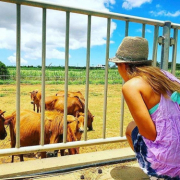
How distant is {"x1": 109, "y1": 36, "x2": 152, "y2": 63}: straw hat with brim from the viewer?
144cm

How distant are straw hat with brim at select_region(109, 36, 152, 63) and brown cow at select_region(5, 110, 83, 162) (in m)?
2.28

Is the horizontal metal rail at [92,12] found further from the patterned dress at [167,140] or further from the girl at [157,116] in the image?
the patterned dress at [167,140]

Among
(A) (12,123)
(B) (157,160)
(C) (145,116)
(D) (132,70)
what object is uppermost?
(D) (132,70)

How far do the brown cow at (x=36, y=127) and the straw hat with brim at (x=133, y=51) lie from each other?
7.50ft

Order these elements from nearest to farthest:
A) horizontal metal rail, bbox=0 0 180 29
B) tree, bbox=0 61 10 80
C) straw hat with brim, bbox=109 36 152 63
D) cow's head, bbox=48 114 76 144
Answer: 1. straw hat with brim, bbox=109 36 152 63
2. horizontal metal rail, bbox=0 0 180 29
3. cow's head, bbox=48 114 76 144
4. tree, bbox=0 61 10 80

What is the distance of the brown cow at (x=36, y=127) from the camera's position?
353 cm

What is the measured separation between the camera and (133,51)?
1447mm

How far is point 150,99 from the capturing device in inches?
53.2

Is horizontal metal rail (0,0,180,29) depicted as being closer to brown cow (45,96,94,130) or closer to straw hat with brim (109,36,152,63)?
straw hat with brim (109,36,152,63)

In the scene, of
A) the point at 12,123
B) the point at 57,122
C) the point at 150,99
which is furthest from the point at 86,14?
the point at 12,123

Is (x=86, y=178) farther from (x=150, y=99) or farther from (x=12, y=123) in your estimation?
(x=12, y=123)

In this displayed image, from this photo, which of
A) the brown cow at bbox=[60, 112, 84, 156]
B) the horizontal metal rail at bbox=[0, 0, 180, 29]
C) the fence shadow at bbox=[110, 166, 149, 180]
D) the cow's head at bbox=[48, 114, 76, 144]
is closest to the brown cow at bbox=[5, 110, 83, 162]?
the cow's head at bbox=[48, 114, 76, 144]

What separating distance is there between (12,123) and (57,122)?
2.80 ft

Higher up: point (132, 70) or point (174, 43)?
point (174, 43)
